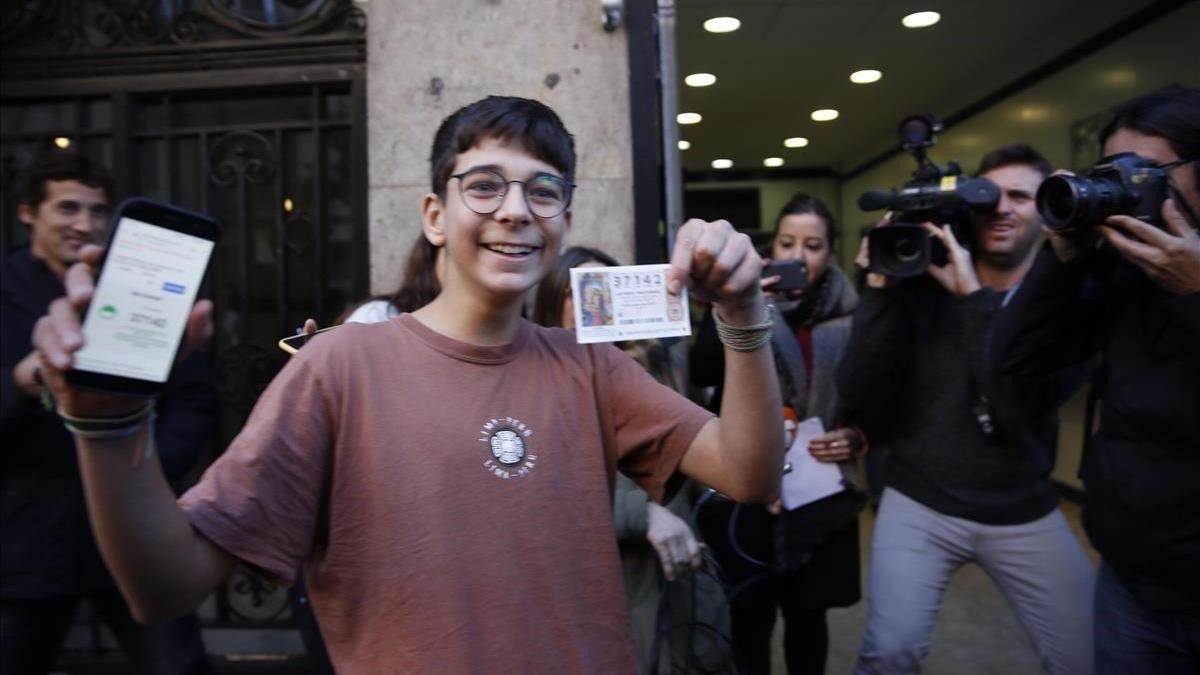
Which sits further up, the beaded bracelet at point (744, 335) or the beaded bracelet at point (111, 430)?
the beaded bracelet at point (744, 335)

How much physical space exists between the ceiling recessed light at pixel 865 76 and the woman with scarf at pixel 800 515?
4.16 metres

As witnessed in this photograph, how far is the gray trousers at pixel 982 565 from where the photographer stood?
2824mm

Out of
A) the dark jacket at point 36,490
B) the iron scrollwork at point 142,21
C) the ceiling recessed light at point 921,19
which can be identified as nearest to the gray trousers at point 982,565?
the dark jacket at point 36,490

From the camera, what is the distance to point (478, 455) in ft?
4.86

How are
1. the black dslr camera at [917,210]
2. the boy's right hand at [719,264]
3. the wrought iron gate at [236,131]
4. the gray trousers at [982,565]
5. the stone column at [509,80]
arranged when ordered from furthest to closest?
the wrought iron gate at [236,131], the stone column at [509,80], the black dslr camera at [917,210], the gray trousers at [982,565], the boy's right hand at [719,264]

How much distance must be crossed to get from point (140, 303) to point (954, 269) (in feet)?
8.36

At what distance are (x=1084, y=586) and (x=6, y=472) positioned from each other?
3.28 m

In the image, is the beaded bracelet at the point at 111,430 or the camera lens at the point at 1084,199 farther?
the camera lens at the point at 1084,199

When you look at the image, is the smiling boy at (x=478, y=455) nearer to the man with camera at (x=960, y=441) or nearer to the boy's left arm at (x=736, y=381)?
the boy's left arm at (x=736, y=381)

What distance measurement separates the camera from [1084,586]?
2859 mm

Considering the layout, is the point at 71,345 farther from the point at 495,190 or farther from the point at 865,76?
the point at 865,76

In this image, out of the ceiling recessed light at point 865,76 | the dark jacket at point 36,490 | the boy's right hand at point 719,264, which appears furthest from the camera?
the ceiling recessed light at point 865,76

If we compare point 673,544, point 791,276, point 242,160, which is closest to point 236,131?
point 242,160

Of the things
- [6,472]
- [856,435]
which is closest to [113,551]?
[6,472]
